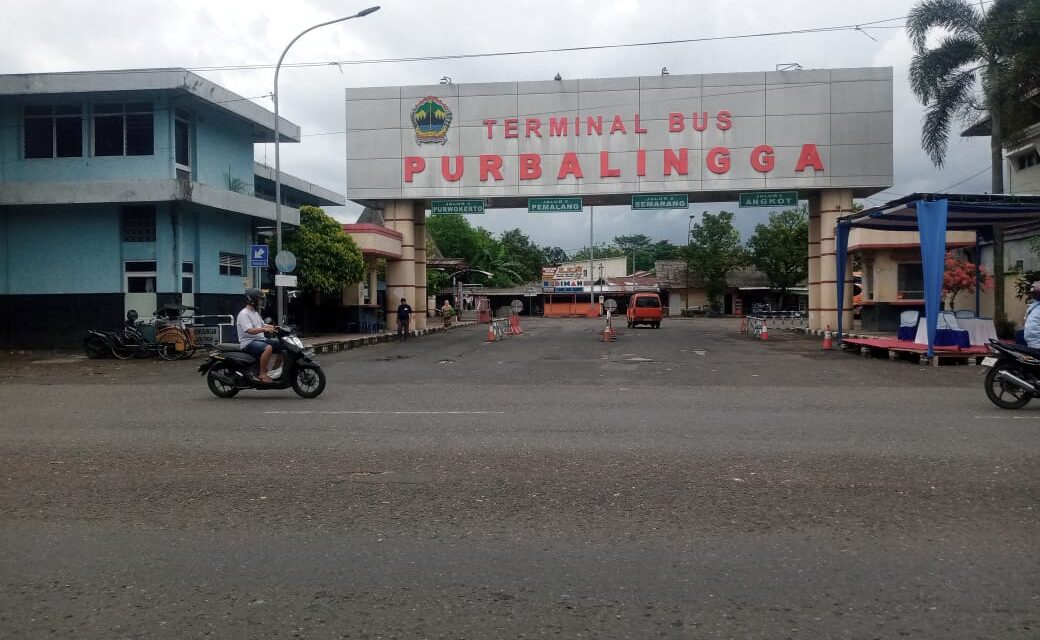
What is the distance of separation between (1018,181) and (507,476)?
36.5m

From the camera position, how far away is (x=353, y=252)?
97.9ft

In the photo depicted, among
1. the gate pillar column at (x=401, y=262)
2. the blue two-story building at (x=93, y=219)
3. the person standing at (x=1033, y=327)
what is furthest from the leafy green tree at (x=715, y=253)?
the person standing at (x=1033, y=327)

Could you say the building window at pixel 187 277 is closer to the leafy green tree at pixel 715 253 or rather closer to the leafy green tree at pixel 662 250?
the leafy green tree at pixel 715 253

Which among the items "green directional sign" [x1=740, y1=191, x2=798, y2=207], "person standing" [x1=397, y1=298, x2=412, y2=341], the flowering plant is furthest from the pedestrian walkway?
the flowering plant

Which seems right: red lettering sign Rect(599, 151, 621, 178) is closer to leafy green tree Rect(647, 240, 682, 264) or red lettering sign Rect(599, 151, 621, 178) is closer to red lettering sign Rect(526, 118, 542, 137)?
red lettering sign Rect(526, 118, 542, 137)

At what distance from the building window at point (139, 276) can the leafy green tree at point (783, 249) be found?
47.2 metres

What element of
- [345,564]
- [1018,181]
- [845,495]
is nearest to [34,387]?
[345,564]

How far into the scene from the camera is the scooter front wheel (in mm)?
12031

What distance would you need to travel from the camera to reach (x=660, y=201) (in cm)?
3098

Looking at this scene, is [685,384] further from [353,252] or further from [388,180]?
[388,180]

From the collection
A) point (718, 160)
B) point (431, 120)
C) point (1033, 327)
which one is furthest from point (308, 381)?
point (718, 160)

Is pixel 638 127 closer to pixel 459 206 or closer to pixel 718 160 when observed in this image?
pixel 718 160

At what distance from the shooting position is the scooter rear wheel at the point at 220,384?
12.2 m

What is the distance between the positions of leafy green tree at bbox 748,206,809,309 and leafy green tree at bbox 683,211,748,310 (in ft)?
5.93
